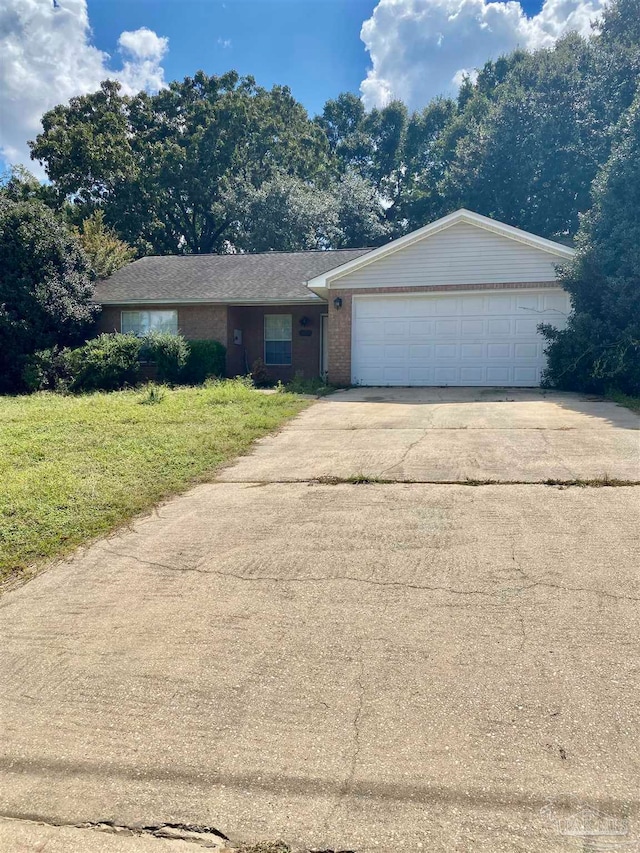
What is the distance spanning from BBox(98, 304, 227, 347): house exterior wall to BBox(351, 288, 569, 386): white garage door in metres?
4.37

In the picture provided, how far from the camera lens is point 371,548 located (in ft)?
15.0

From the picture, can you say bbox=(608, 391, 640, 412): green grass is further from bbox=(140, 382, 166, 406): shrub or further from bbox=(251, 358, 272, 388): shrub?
bbox=(251, 358, 272, 388): shrub

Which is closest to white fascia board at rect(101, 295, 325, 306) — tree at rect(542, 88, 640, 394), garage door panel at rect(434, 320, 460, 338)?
garage door panel at rect(434, 320, 460, 338)

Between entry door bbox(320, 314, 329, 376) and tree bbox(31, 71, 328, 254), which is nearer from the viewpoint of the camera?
entry door bbox(320, 314, 329, 376)

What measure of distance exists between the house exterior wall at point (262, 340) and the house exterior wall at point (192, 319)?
27cm

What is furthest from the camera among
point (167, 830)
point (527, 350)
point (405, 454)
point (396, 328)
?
point (396, 328)

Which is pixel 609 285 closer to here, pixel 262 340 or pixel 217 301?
pixel 262 340

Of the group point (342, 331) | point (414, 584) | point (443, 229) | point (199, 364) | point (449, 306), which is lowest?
point (414, 584)

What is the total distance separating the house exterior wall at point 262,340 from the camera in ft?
58.9

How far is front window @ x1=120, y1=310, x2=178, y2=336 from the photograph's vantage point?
59.1 feet

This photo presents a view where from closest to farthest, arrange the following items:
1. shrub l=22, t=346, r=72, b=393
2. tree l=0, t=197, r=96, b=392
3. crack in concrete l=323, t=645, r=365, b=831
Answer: crack in concrete l=323, t=645, r=365, b=831 < shrub l=22, t=346, r=72, b=393 < tree l=0, t=197, r=96, b=392

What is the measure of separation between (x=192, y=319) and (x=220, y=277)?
201 centimetres

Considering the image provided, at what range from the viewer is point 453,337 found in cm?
1495

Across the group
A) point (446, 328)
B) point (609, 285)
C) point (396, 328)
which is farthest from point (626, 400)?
point (396, 328)
